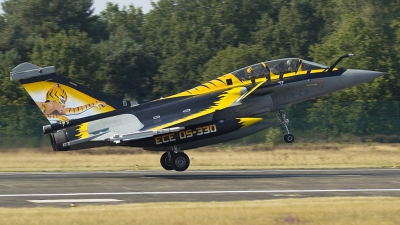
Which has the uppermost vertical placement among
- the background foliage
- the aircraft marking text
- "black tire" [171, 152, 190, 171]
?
the background foliage

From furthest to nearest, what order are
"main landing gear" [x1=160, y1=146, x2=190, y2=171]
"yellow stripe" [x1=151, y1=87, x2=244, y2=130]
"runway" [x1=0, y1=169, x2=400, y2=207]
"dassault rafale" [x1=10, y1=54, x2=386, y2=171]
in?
"main landing gear" [x1=160, y1=146, x2=190, y2=171] → "yellow stripe" [x1=151, y1=87, x2=244, y2=130] → "dassault rafale" [x1=10, y1=54, x2=386, y2=171] → "runway" [x1=0, y1=169, x2=400, y2=207]

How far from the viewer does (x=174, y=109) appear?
77.7 feet

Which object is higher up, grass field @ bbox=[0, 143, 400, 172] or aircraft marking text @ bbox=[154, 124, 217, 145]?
aircraft marking text @ bbox=[154, 124, 217, 145]

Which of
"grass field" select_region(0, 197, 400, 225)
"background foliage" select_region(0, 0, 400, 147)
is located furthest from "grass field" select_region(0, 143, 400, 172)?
"grass field" select_region(0, 197, 400, 225)

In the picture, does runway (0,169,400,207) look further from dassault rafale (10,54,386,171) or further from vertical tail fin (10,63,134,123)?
vertical tail fin (10,63,134,123)

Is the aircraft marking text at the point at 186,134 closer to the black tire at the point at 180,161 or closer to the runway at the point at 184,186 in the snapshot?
the black tire at the point at 180,161

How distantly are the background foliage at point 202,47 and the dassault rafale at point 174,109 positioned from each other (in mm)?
11995

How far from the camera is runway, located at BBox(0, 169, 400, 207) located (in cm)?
1755

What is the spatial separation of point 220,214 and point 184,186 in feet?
19.0

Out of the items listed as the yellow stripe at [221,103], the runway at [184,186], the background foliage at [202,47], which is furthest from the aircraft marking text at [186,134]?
the background foliage at [202,47]

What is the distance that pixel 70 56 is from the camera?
4588cm

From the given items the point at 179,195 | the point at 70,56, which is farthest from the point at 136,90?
the point at 179,195

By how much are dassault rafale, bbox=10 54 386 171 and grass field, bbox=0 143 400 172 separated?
13.4 feet

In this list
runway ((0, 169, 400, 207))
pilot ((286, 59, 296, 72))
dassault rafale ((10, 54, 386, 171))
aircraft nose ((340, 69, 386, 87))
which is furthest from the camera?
aircraft nose ((340, 69, 386, 87))
